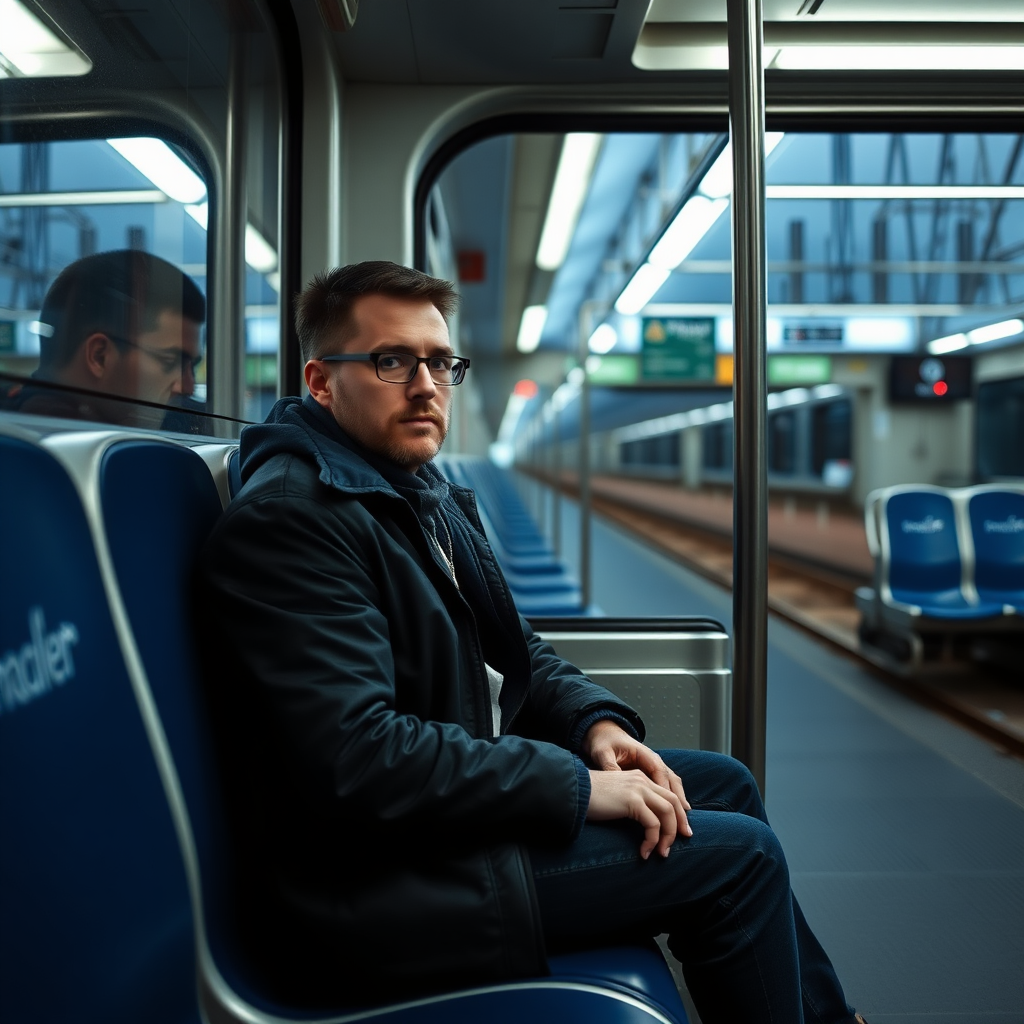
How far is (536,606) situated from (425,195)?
1.97 m

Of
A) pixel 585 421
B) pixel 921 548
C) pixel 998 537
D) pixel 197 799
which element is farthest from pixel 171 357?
pixel 998 537

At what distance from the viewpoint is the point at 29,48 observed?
1164mm

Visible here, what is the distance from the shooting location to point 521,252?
8859 mm

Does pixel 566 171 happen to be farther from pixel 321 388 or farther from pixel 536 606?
pixel 321 388

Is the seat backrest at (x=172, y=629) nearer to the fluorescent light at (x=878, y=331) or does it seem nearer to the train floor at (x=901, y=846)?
the train floor at (x=901, y=846)

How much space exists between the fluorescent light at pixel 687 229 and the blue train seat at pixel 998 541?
2.48 m

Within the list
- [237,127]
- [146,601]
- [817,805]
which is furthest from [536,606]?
[146,601]

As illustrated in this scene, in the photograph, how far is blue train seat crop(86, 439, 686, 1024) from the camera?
98 centimetres

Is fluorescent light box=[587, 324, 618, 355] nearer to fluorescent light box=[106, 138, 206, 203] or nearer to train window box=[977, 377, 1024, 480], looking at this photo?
train window box=[977, 377, 1024, 480]

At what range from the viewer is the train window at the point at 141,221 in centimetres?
117

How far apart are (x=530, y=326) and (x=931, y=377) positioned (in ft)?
19.5

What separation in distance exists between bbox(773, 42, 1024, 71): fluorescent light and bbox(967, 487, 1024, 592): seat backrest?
3569 mm

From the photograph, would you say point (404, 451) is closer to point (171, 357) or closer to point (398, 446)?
point (398, 446)

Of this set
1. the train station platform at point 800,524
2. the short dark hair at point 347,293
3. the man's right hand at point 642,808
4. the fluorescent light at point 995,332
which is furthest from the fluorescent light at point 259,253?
the fluorescent light at point 995,332
